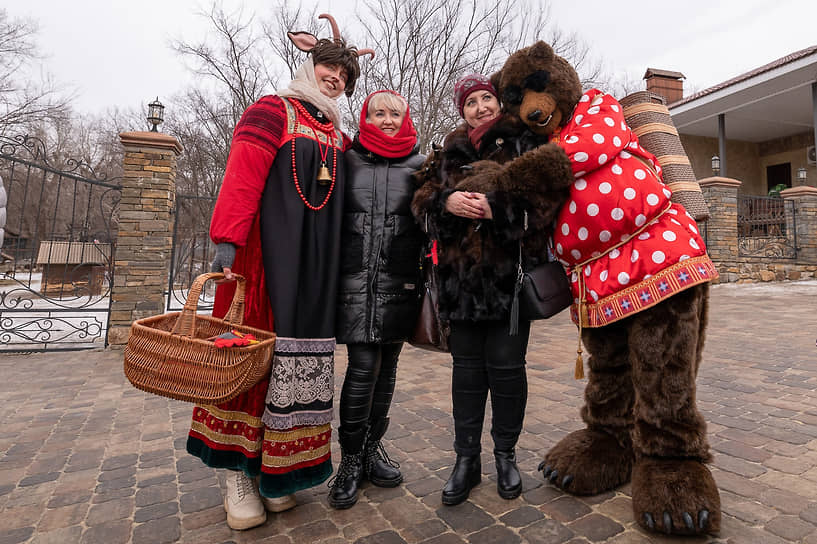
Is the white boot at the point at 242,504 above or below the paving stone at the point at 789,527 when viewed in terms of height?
below

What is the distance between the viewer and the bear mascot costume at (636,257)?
175 cm

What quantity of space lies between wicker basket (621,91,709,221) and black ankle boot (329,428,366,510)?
5.83 feet

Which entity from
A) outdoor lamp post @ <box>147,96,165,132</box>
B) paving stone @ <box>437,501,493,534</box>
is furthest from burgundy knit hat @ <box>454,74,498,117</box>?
outdoor lamp post @ <box>147,96,165,132</box>

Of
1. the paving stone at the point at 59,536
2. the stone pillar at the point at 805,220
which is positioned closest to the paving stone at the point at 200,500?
the paving stone at the point at 59,536

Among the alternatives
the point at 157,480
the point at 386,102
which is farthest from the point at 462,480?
the point at 386,102

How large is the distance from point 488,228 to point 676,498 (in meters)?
1.25

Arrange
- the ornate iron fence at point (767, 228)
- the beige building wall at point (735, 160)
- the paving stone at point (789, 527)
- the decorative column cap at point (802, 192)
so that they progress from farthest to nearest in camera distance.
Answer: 1. the beige building wall at point (735, 160)
2. the ornate iron fence at point (767, 228)
3. the decorative column cap at point (802, 192)
4. the paving stone at point (789, 527)

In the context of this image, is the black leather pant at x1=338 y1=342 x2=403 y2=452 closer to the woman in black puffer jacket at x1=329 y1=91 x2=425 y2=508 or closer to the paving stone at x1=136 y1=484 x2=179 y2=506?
the woman in black puffer jacket at x1=329 y1=91 x2=425 y2=508

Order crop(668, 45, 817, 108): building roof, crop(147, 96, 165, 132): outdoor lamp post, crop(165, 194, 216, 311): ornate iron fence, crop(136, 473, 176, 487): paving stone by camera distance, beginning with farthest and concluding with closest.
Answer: crop(668, 45, 817, 108): building roof, crop(165, 194, 216, 311): ornate iron fence, crop(147, 96, 165, 132): outdoor lamp post, crop(136, 473, 176, 487): paving stone

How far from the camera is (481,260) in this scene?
1.99m

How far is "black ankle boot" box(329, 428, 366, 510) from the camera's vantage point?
6.75 ft

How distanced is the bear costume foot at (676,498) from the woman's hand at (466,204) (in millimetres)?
1217

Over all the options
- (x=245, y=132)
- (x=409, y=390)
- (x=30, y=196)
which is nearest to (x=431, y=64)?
(x=409, y=390)

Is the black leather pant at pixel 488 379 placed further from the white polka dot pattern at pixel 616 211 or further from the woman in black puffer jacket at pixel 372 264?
the white polka dot pattern at pixel 616 211
